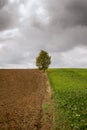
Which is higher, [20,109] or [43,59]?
[43,59]

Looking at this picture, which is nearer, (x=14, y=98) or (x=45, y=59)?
(x=14, y=98)

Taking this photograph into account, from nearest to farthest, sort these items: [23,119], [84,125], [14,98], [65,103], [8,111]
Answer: [84,125]
[23,119]
[8,111]
[65,103]
[14,98]

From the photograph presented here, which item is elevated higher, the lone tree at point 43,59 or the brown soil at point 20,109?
the lone tree at point 43,59

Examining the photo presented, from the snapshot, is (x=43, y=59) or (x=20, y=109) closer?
(x=20, y=109)

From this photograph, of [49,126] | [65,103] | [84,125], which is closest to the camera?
[84,125]

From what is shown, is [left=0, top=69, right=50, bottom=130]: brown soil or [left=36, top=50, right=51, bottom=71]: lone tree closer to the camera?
[left=0, top=69, right=50, bottom=130]: brown soil

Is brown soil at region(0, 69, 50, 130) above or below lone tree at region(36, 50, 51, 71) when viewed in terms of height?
below

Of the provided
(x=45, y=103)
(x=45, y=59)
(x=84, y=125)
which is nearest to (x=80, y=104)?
(x=45, y=103)

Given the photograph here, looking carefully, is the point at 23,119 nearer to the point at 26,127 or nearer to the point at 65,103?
the point at 26,127

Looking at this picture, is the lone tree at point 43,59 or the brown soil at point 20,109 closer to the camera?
the brown soil at point 20,109

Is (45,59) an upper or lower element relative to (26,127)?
upper

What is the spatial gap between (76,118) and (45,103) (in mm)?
9376

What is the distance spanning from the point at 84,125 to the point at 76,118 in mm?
1852

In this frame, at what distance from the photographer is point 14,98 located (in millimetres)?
34750
